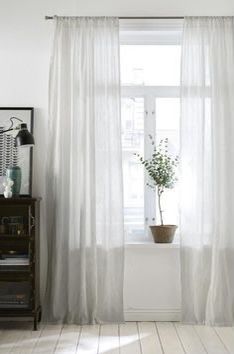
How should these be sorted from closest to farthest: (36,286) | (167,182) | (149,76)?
(36,286) < (167,182) < (149,76)

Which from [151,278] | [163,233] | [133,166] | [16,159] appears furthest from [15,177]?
[151,278]

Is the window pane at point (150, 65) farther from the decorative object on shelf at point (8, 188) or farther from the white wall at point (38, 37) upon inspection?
the decorative object on shelf at point (8, 188)

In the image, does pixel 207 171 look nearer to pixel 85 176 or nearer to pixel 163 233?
pixel 163 233

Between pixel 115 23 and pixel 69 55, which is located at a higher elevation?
pixel 115 23

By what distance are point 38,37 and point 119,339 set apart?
270cm

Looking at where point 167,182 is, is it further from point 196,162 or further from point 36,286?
point 36,286

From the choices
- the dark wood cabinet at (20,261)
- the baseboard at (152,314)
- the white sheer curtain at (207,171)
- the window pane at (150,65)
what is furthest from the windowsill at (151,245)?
the window pane at (150,65)

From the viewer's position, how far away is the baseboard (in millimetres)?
4156

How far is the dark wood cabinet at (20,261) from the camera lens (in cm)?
385

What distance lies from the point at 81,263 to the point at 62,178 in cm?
75

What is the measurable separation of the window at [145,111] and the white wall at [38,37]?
23 cm

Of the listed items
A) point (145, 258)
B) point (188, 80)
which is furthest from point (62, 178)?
point (188, 80)

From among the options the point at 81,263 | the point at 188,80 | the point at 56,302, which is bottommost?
the point at 56,302

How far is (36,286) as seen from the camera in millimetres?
3910
